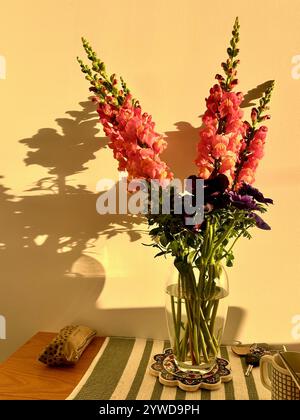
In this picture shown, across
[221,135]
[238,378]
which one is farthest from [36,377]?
[221,135]

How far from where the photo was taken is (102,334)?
1.16 m

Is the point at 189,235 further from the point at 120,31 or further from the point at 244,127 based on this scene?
the point at 120,31

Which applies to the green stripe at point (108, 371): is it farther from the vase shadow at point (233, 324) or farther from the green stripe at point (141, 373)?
the vase shadow at point (233, 324)

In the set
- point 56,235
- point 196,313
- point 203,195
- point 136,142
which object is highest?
point 136,142

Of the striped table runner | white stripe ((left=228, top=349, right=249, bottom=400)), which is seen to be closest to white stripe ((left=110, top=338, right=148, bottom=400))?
the striped table runner

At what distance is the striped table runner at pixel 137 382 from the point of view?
2.78 feet

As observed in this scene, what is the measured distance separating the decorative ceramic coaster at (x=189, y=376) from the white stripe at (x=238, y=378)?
0.6 inches

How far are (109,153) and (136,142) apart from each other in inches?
11.0

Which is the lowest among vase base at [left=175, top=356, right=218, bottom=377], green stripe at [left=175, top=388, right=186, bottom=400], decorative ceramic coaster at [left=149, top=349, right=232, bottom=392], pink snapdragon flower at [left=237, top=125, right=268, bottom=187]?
green stripe at [left=175, top=388, right=186, bottom=400]

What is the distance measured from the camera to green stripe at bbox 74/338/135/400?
2.81 ft

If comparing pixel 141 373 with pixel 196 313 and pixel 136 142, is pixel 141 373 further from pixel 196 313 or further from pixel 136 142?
pixel 136 142

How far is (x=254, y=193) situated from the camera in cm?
83

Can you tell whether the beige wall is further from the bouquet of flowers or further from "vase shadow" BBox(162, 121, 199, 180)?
the bouquet of flowers
